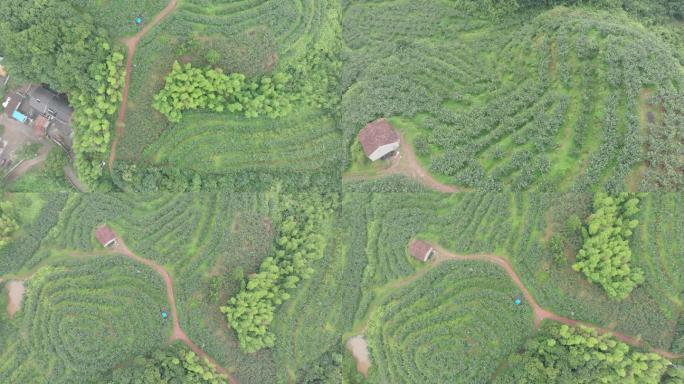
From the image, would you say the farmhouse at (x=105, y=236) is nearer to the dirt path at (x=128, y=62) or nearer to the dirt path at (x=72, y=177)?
the dirt path at (x=72, y=177)

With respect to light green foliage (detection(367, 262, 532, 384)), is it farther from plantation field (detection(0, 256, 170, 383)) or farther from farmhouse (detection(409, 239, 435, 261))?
plantation field (detection(0, 256, 170, 383))

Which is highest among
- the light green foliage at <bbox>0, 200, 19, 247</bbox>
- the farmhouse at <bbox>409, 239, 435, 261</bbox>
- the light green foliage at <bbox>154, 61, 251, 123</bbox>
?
the light green foliage at <bbox>154, 61, 251, 123</bbox>

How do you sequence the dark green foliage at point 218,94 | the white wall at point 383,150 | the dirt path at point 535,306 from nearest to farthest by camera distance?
the dirt path at point 535,306 < the white wall at point 383,150 < the dark green foliage at point 218,94

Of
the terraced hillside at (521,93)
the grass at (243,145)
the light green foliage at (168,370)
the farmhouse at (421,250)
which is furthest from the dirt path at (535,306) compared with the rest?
the light green foliage at (168,370)

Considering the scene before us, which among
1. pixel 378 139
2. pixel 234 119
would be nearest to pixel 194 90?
pixel 234 119

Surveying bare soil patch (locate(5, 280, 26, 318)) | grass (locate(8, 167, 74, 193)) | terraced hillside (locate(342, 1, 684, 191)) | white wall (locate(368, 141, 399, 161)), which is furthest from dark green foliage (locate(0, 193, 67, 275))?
white wall (locate(368, 141, 399, 161))

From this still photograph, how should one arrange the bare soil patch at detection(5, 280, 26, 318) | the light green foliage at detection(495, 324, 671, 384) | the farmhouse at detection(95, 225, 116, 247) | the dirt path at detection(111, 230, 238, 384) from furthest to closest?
the bare soil patch at detection(5, 280, 26, 318), the farmhouse at detection(95, 225, 116, 247), the dirt path at detection(111, 230, 238, 384), the light green foliage at detection(495, 324, 671, 384)

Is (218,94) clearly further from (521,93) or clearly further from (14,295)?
(521,93)
